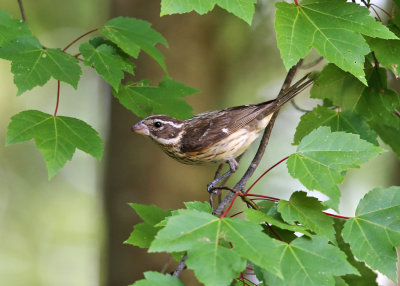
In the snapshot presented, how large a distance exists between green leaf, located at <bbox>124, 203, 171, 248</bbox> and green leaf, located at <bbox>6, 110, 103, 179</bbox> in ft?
1.55

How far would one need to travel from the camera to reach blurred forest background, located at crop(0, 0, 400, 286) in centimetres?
586

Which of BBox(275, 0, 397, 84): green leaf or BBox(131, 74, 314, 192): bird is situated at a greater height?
BBox(275, 0, 397, 84): green leaf

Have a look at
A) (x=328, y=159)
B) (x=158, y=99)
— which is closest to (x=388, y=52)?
(x=328, y=159)

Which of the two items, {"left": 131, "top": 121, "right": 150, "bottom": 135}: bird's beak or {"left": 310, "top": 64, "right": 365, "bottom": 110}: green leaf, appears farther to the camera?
{"left": 131, "top": 121, "right": 150, "bottom": 135}: bird's beak

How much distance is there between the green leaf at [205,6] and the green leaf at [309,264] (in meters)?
1.08

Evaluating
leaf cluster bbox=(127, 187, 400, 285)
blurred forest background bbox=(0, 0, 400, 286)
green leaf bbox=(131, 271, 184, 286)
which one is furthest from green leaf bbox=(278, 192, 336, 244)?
blurred forest background bbox=(0, 0, 400, 286)

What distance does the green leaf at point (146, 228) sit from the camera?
2.96 meters

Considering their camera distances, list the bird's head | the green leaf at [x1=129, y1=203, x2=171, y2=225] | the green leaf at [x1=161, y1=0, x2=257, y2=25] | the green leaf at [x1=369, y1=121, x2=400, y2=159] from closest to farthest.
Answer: the green leaf at [x1=161, y1=0, x2=257, y2=25], the green leaf at [x1=129, y1=203, x2=171, y2=225], the green leaf at [x1=369, y1=121, x2=400, y2=159], the bird's head

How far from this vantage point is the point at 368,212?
2539 mm

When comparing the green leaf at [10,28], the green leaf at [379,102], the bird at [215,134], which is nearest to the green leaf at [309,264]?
the green leaf at [379,102]

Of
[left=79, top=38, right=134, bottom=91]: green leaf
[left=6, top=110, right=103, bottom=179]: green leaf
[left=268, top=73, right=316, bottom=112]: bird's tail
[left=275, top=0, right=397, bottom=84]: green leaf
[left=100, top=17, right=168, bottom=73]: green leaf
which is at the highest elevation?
[left=275, top=0, right=397, bottom=84]: green leaf

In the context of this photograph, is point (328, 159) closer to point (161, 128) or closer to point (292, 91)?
point (292, 91)

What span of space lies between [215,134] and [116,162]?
2432 millimetres

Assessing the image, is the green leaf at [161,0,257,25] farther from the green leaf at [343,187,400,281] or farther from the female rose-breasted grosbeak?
the female rose-breasted grosbeak
